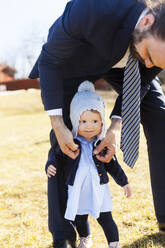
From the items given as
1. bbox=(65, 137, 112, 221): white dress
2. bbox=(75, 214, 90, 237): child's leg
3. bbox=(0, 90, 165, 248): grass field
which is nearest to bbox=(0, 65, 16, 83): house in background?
bbox=(0, 90, 165, 248): grass field

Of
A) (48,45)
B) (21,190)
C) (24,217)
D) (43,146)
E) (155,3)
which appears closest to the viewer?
(155,3)

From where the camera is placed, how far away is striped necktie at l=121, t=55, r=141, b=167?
239cm

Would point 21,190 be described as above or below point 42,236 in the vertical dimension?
below

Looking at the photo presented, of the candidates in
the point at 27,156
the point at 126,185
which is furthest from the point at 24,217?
the point at 27,156

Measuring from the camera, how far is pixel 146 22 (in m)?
1.91

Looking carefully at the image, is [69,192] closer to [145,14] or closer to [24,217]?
[24,217]

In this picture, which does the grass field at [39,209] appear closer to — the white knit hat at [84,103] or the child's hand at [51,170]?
the child's hand at [51,170]

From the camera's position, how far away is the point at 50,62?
2303 millimetres

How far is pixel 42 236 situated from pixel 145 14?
179cm

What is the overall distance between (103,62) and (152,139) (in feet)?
2.41

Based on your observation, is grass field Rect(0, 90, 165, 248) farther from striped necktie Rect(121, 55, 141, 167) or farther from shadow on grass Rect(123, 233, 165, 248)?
striped necktie Rect(121, 55, 141, 167)

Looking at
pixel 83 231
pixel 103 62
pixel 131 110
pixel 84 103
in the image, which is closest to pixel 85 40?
pixel 103 62

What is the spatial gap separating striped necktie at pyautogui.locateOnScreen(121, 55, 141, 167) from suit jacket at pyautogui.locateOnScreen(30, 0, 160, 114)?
0.51 feet

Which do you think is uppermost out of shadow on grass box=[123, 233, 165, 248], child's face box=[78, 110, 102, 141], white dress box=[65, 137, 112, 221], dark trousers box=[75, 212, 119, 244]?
child's face box=[78, 110, 102, 141]
